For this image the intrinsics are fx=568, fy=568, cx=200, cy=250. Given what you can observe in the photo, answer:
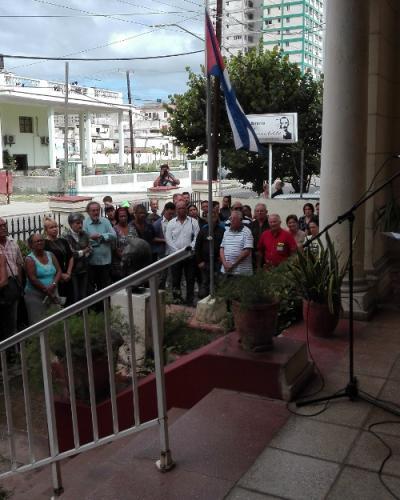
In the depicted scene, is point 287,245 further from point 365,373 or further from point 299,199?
point 299,199

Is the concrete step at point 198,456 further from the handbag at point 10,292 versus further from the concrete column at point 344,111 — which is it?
the handbag at point 10,292

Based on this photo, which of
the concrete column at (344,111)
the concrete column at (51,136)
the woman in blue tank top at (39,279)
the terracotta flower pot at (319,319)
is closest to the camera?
the terracotta flower pot at (319,319)

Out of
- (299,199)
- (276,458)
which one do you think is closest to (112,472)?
(276,458)

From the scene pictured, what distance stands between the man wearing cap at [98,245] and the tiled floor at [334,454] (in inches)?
186

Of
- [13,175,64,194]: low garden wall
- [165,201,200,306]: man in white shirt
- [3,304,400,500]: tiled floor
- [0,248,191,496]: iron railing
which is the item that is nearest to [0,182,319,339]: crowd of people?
[165,201,200,306]: man in white shirt

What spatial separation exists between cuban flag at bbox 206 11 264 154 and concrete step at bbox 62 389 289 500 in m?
4.15

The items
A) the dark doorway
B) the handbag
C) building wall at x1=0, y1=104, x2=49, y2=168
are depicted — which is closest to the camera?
the handbag

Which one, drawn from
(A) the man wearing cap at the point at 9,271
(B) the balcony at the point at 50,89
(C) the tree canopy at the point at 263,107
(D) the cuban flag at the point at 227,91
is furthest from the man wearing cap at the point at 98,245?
(B) the balcony at the point at 50,89

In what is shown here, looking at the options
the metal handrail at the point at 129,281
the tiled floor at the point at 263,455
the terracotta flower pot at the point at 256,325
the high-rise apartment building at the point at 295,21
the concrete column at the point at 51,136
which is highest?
the high-rise apartment building at the point at 295,21

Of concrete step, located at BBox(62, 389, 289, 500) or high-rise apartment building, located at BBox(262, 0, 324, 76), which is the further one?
high-rise apartment building, located at BBox(262, 0, 324, 76)

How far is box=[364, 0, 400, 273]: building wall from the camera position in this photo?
6.09 m

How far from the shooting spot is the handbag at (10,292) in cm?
662

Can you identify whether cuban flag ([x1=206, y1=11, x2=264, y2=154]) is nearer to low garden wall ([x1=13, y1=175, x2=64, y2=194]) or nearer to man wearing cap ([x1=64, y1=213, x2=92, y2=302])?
man wearing cap ([x1=64, y1=213, x2=92, y2=302])

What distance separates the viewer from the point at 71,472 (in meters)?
4.15
